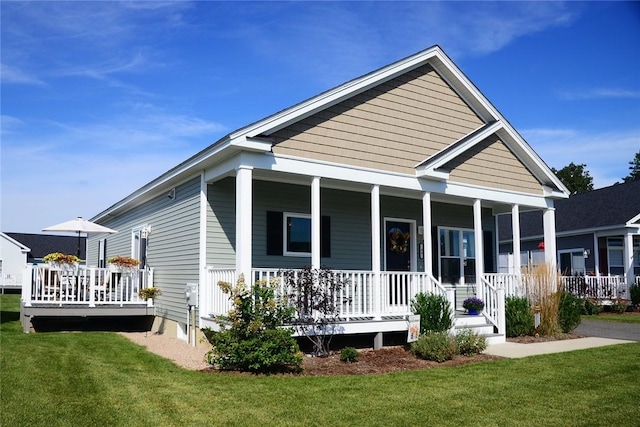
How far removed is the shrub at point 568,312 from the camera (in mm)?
14000

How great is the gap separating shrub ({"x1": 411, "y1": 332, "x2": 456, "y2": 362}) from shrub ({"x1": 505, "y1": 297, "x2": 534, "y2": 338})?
317 cm

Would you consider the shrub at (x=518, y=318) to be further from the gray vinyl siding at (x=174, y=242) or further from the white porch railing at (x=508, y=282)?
the gray vinyl siding at (x=174, y=242)

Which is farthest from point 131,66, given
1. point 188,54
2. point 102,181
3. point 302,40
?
point 102,181

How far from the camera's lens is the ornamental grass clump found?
13.6 meters

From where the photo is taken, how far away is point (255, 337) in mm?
9133

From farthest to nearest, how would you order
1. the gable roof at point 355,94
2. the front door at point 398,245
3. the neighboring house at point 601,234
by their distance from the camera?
the neighboring house at point 601,234 → the front door at point 398,245 → the gable roof at point 355,94

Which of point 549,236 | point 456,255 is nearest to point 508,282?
point 456,255

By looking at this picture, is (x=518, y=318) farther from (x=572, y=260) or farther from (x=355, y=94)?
(x=572, y=260)

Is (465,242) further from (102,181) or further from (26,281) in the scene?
(102,181)

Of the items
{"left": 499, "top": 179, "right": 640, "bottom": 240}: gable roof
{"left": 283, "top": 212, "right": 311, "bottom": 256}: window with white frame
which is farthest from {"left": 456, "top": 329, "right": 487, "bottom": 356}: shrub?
{"left": 499, "top": 179, "right": 640, "bottom": 240}: gable roof

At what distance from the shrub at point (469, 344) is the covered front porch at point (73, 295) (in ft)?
26.9

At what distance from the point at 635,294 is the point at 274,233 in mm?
16758

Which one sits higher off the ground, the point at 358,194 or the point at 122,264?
the point at 358,194

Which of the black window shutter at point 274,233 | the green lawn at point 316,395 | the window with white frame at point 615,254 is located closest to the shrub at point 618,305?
the window with white frame at point 615,254
